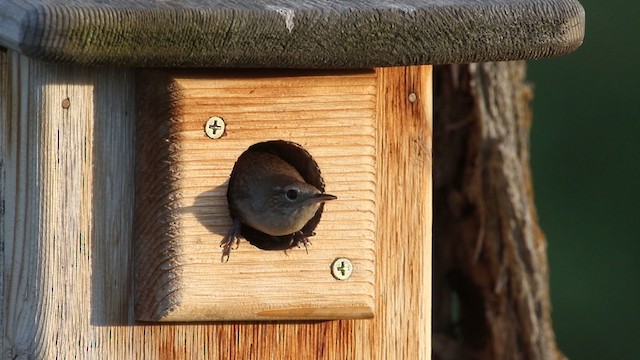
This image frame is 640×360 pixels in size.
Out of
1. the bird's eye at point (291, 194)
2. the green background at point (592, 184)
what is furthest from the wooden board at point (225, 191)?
the green background at point (592, 184)

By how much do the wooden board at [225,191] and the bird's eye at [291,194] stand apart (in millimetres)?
114

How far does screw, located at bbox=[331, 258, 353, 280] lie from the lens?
3.21 m

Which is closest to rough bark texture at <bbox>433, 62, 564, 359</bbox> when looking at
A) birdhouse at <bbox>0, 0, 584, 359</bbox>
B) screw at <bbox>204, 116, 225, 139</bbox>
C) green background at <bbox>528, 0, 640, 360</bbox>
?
birdhouse at <bbox>0, 0, 584, 359</bbox>

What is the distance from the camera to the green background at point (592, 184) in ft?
25.2

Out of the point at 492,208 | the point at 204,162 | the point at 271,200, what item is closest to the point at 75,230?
the point at 204,162

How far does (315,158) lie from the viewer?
10.5ft

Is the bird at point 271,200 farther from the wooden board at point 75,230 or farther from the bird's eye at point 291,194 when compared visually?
the wooden board at point 75,230

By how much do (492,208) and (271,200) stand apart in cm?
127

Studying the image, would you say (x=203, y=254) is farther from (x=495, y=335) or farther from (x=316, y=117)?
(x=495, y=335)

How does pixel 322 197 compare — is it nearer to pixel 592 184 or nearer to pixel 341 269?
pixel 341 269

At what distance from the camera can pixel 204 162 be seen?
3.08 metres

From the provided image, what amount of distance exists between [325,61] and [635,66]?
240 inches

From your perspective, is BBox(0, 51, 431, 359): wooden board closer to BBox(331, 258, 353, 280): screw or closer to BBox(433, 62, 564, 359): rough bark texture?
BBox(331, 258, 353, 280): screw

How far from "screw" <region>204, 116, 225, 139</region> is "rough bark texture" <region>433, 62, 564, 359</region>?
1543mm
